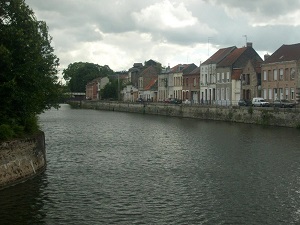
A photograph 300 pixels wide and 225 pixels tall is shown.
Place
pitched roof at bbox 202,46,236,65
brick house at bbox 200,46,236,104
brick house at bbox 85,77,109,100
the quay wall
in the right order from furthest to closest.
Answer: brick house at bbox 85,77,109,100 → pitched roof at bbox 202,46,236,65 → brick house at bbox 200,46,236,104 → the quay wall

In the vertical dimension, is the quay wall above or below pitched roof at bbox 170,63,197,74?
below

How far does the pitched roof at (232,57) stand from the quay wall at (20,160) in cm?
6220

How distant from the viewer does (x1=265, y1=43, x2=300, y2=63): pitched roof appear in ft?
212

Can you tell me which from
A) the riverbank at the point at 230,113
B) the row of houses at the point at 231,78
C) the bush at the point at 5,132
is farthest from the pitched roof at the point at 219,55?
the bush at the point at 5,132

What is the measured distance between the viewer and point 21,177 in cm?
1944

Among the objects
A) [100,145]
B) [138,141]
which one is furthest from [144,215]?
[138,141]

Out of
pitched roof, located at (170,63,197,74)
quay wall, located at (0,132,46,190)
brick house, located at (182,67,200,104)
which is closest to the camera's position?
quay wall, located at (0,132,46,190)

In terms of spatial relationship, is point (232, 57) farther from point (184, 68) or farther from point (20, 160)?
point (20, 160)

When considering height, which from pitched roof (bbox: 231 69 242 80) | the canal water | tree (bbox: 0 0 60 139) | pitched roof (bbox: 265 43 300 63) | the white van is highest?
pitched roof (bbox: 265 43 300 63)

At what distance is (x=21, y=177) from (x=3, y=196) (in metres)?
2.39

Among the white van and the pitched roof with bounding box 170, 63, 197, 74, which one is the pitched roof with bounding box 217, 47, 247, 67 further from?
the white van

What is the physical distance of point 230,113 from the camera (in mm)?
62062

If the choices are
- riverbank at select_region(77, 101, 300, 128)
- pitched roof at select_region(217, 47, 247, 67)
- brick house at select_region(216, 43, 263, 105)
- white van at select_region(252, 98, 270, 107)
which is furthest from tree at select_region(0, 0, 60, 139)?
pitched roof at select_region(217, 47, 247, 67)

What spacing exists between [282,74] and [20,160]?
52476 millimetres
